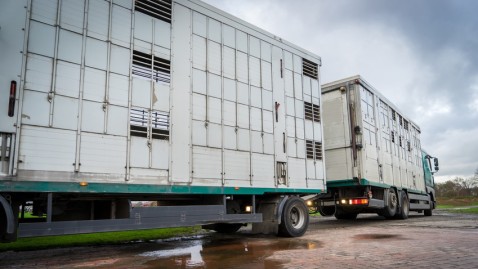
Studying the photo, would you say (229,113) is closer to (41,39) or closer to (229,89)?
(229,89)

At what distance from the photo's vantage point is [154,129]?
7.18 meters

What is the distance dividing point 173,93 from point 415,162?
15643 millimetres

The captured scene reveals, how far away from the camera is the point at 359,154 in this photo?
12.7 m

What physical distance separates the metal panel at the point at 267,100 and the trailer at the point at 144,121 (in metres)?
0.03

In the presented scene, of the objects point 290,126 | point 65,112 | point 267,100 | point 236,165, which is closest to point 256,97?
point 267,100

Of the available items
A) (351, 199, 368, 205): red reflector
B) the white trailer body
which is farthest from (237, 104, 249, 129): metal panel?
(351, 199, 368, 205): red reflector

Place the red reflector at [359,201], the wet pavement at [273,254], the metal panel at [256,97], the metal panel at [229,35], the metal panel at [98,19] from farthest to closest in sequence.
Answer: the red reflector at [359,201] < the metal panel at [256,97] < the metal panel at [229,35] < the metal panel at [98,19] < the wet pavement at [273,254]

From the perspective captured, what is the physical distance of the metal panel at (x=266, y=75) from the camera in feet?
32.0

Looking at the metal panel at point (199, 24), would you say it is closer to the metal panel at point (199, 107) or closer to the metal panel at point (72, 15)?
the metal panel at point (199, 107)

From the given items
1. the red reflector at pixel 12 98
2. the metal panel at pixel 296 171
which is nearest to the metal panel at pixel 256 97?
the metal panel at pixel 296 171

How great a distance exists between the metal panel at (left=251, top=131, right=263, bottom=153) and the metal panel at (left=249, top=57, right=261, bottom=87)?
130 cm

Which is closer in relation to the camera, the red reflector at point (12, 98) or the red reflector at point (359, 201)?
the red reflector at point (12, 98)

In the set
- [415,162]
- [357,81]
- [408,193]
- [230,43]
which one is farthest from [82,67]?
[415,162]

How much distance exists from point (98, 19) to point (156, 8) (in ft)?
4.40
